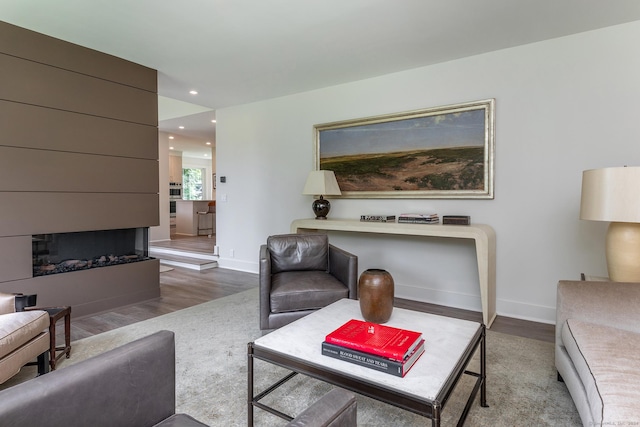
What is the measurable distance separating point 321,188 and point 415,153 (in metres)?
1.13

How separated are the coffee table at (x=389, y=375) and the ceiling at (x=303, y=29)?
226cm

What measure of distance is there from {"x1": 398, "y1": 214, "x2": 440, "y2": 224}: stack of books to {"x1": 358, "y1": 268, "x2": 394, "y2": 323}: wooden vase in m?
1.81

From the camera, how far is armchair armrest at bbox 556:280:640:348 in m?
1.75

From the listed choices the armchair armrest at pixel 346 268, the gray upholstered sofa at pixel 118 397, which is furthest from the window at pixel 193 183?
the gray upholstered sofa at pixel 118 397

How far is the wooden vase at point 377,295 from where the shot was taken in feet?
5.94

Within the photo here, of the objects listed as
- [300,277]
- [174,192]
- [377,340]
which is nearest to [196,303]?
[300,277]

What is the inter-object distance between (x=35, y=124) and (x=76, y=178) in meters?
0.55

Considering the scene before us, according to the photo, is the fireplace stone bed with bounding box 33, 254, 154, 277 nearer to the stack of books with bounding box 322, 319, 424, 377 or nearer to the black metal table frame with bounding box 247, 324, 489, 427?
the black metal table frame with bounding box 247, 324, 489, 427

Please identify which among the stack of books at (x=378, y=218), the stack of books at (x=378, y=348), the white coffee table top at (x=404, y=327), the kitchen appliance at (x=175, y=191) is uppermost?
the kitchen appliance at (x=175, y=191)

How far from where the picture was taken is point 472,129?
137 inches

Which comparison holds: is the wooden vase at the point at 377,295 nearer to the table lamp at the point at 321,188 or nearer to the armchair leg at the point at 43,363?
the armchair leg at the point at 43,363

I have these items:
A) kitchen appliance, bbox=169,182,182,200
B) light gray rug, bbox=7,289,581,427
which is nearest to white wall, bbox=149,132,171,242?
kitchen appliance, bbox=169,182,182,200

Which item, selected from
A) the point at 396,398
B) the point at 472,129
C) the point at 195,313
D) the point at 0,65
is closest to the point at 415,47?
the point at 472,129

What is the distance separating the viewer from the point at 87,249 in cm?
349
